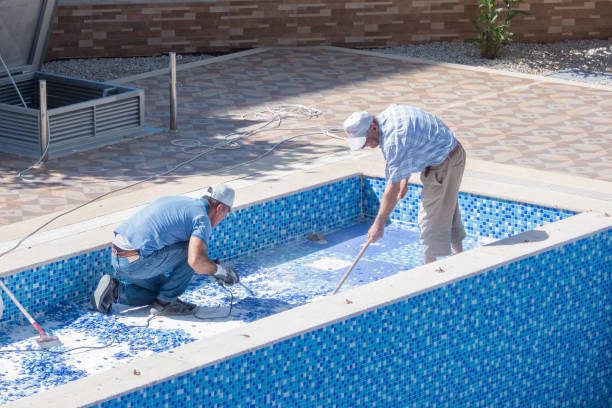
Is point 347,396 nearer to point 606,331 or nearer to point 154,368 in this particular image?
point 154,368

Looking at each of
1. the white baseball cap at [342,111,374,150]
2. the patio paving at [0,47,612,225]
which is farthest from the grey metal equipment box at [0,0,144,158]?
the white baseball cap at [342,111,374,150]

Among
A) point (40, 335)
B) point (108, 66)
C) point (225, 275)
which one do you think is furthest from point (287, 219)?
point (108, 66)

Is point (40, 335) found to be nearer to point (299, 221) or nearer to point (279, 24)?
point (299, 221)

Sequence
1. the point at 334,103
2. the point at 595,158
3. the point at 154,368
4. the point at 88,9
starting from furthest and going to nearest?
the point at 88,9 < the point at 334,103 < the point at 595,158 < the point at 154,368

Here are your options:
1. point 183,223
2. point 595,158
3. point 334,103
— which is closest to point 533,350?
point 183,223

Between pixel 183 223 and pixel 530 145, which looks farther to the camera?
pixel 530 145

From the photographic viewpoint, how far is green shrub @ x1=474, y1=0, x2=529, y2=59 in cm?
1698

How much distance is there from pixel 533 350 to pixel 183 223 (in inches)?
97.3

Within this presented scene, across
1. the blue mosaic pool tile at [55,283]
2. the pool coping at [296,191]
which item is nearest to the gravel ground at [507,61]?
the pool coping at [296,191]

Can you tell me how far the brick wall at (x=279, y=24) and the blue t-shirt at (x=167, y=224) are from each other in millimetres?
8912

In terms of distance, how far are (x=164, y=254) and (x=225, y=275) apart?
49 centimetres

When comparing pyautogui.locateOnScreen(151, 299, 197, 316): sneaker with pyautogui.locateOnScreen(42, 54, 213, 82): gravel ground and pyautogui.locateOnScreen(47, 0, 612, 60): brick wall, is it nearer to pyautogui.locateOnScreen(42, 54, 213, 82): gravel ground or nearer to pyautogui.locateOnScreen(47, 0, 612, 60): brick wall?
pyautogui.locateOnScreen(42, 54, 213, 82): gravel ground

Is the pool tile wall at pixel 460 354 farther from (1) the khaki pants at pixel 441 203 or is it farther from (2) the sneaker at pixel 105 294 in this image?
(2) the sneaker at pixel 105 294

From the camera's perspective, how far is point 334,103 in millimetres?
14500
